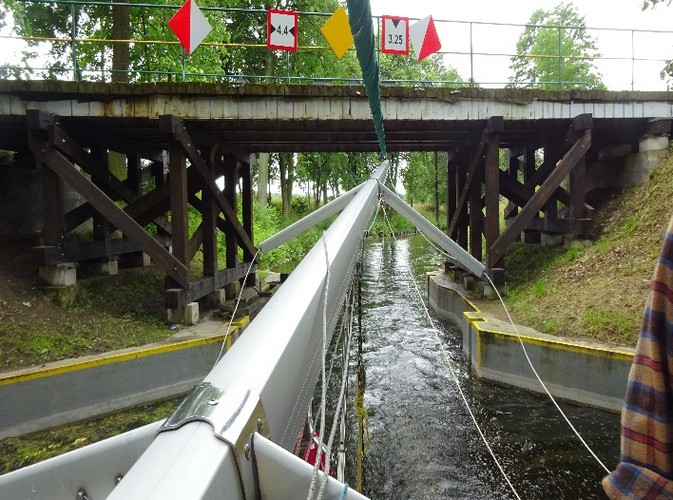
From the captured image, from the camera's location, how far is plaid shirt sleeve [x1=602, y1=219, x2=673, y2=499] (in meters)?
0.73

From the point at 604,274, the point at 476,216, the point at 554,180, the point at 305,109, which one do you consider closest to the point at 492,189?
the point at 554,180

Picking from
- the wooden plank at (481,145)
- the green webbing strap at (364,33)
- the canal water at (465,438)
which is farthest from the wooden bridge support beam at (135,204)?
the green webbing strap at (364,33)

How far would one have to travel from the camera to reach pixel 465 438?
486 cm

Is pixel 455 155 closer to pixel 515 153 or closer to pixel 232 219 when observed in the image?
pixel 515 153

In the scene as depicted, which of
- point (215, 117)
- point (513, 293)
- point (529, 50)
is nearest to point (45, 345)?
point (215, 117)

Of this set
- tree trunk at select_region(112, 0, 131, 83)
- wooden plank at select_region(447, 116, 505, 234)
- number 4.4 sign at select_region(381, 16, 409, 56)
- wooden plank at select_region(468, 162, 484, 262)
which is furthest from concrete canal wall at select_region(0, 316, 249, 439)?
tree trunk at select_region(112, 0, 131, 83)

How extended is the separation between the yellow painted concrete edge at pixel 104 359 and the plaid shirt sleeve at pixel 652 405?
4.67 metres

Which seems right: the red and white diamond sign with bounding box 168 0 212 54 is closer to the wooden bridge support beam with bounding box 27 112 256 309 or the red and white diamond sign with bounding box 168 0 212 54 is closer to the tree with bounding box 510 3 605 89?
the wooden bridge support beam with bounding box 27 112 256 309

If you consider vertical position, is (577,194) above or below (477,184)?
below

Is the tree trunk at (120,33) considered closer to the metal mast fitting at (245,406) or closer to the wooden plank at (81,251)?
the wooden plank at (81,251)

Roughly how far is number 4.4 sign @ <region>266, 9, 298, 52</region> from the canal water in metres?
5.63

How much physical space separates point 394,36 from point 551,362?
6.13 metres

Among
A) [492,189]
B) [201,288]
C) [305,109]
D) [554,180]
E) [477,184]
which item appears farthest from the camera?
[477,184]

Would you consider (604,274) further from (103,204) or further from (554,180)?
(103,204)
